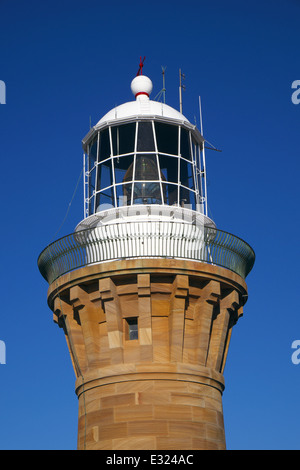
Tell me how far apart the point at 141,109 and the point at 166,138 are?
1237 mm

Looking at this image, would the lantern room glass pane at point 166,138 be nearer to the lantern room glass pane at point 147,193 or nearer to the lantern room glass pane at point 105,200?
the lantern room glass pane at point 147,193

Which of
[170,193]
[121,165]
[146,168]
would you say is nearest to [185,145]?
[146,168]

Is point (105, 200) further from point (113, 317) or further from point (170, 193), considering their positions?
point (113, 317)

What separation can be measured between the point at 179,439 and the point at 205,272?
4.91 metres

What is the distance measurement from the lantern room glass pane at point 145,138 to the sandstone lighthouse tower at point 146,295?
35 millimetres

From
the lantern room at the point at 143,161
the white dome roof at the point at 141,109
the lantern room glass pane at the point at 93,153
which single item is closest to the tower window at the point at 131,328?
the lantern room at the point at 143,161

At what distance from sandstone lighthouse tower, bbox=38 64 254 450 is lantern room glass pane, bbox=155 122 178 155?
0.04 metres

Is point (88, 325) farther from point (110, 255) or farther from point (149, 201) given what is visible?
point (149, 201)

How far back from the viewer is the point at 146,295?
28.0 m

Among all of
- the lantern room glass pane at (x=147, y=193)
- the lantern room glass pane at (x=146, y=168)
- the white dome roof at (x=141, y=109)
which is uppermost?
the white dome roof at (x=141, y=109)

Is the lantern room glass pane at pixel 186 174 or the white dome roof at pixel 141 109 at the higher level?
the white dome roof at pixel 141 109

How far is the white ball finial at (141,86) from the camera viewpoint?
1273 inches

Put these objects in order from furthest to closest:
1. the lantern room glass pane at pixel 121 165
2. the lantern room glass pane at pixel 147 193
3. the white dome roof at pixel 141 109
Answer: the white dome roof at pixel 141 109 < the lantern room glass pane at pixel 121 165 < the lantern room glass pane at pixel 147 193
